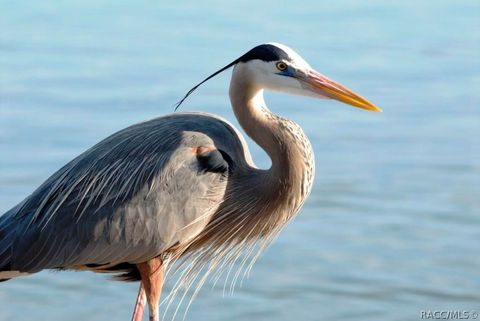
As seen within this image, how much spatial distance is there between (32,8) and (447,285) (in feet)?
20.2

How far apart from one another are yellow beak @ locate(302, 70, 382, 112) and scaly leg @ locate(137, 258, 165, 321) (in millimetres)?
1106

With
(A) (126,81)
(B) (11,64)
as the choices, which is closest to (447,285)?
(A) (126,81)

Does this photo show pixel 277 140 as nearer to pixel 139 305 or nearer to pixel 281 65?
pixel 281 65

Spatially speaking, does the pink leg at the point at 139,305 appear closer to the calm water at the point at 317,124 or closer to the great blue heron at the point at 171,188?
the great blue heron at the point at 171,188

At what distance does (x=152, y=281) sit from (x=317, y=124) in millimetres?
3450

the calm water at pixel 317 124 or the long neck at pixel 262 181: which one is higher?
the long neck at pixel 262 181

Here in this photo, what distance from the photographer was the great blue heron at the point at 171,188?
6.37 meters

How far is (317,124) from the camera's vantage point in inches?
381

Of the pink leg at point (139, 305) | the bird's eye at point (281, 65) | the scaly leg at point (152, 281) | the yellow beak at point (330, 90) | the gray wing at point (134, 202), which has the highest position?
the bird's eye at point (281, 65)

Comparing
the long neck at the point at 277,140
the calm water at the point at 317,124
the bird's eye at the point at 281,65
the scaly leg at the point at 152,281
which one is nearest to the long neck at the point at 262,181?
the long neck at the point at 277,140

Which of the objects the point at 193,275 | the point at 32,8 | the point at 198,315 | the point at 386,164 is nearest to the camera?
the point at 193,275

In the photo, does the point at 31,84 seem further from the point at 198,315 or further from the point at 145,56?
the point at 198,315

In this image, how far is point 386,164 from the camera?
9.24 meters

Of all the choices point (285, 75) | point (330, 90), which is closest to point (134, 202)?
point (285, 75)
